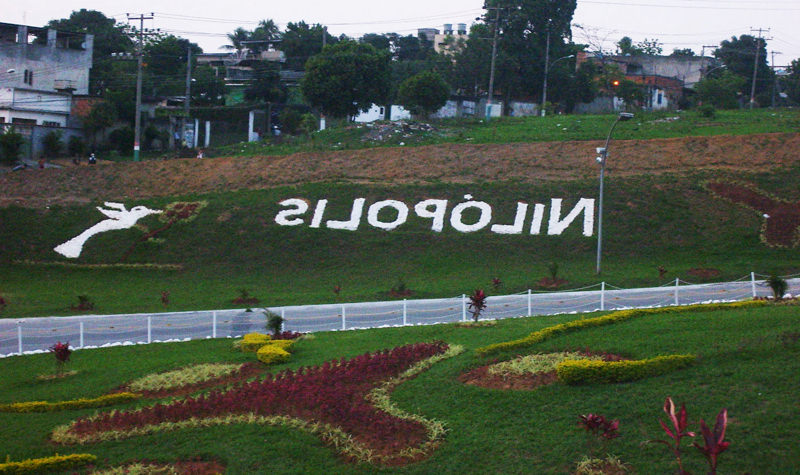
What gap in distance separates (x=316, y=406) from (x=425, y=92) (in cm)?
5556

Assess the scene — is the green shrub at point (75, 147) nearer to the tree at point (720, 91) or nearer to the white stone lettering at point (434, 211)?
the white stone lettering at point (434, 211)

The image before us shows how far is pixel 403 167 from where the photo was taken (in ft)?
177

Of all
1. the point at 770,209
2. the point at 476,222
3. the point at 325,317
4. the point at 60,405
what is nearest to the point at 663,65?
the point at 770,209

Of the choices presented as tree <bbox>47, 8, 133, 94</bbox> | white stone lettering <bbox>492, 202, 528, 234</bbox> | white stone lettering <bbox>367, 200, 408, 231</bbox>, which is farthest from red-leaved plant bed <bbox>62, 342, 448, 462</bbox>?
tree <bbox>47, 8, 133, 94</bbox>

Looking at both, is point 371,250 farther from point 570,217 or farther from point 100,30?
point 100,30

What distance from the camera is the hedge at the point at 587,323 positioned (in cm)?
1998

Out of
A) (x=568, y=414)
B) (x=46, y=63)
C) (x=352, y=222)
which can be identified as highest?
(x=46, y=63)

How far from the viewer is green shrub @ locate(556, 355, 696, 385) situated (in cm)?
1661

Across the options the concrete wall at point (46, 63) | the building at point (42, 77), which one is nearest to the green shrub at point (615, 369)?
the building at point (42, 77)

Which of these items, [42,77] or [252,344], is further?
[42,77]

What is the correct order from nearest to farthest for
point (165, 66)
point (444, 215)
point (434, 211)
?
point (444, 215) < point (434, 211) < point (165, 66)

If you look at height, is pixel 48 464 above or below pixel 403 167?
below

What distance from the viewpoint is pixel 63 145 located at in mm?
65812

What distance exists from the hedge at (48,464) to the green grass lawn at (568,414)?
419mm
